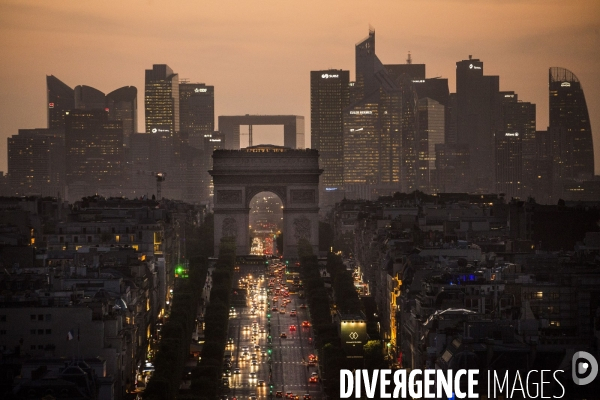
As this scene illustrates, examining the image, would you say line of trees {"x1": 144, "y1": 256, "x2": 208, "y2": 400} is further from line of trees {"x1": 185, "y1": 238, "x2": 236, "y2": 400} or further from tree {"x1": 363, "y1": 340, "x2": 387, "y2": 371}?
tree {"x1": 363, "y1": 340, "x2": 387, "y2": 371}

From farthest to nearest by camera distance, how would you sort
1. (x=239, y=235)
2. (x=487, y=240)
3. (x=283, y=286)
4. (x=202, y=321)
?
(x=239, y=235) < (x=283, y=286) < (x=487, y=240) < (x=202, y=321)

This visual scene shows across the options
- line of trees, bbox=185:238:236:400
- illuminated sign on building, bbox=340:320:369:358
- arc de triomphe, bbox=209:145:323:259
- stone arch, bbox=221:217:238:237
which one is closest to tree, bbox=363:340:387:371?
illuminated sign on building, bbox=340:320:369:358

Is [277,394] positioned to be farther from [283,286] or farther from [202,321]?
[283,286]

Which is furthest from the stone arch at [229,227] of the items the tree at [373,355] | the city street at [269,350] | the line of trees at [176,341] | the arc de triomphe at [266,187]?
the tree at [373,355]

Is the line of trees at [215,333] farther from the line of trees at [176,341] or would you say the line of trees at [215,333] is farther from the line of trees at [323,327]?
the line of trees at [323,327]

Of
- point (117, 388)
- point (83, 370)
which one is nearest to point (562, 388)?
point (83, 370)

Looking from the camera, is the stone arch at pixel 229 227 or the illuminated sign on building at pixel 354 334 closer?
the illuminated sign on building at pixel 354 334
